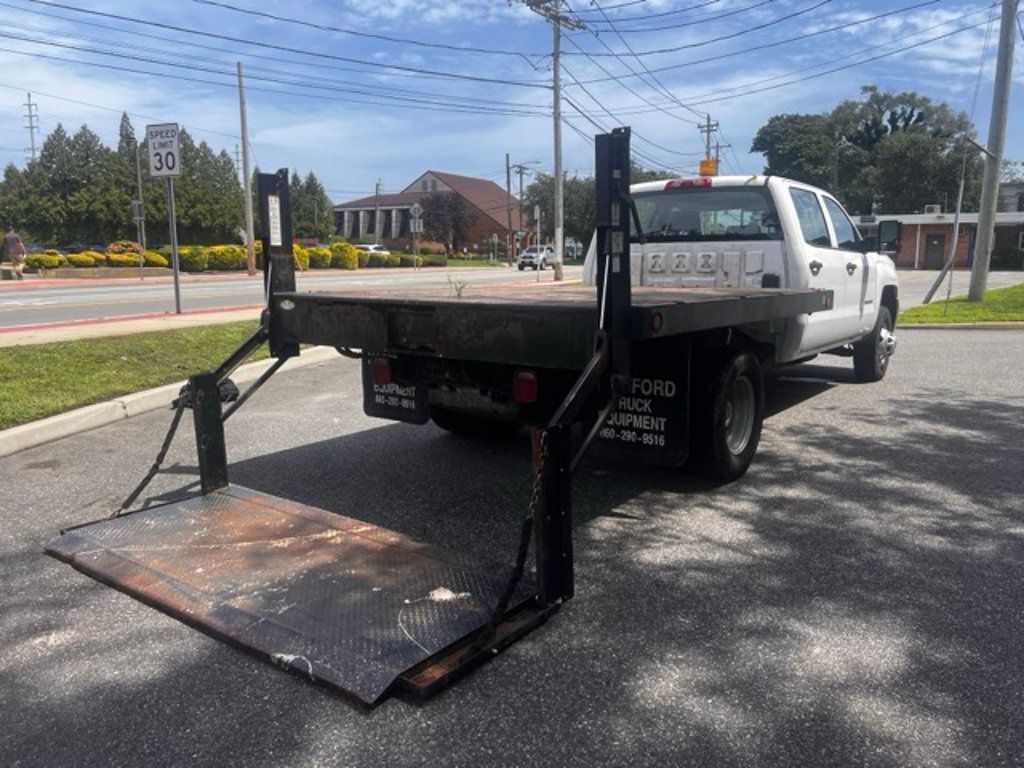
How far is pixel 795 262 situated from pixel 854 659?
12.5 ft

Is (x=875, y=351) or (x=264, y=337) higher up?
(x=264, y=337)

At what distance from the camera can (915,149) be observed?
74.9 meters

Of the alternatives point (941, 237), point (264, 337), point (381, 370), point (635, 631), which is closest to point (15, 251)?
point (264, 337)

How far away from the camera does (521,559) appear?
10.5 feet

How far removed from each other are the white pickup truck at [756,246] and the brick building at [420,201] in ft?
280

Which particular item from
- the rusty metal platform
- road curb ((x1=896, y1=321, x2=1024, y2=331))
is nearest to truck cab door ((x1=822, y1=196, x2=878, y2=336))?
the rusty metal platform

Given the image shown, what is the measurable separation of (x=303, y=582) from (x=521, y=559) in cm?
108

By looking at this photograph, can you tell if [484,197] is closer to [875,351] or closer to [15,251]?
[15,251]

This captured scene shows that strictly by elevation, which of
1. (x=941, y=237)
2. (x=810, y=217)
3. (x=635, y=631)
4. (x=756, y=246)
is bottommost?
(x=635, y=631)

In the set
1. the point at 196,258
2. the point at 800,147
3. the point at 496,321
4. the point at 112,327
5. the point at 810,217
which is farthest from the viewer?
the point at 800,147

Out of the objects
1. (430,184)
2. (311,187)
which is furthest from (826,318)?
(311,187)

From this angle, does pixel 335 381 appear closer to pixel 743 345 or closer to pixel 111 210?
pixel 743 345

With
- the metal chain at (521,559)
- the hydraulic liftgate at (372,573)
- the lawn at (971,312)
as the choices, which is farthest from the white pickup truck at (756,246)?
the lawn at (971,312)

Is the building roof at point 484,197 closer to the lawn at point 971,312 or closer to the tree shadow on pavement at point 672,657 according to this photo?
the lawn at point 971,312
